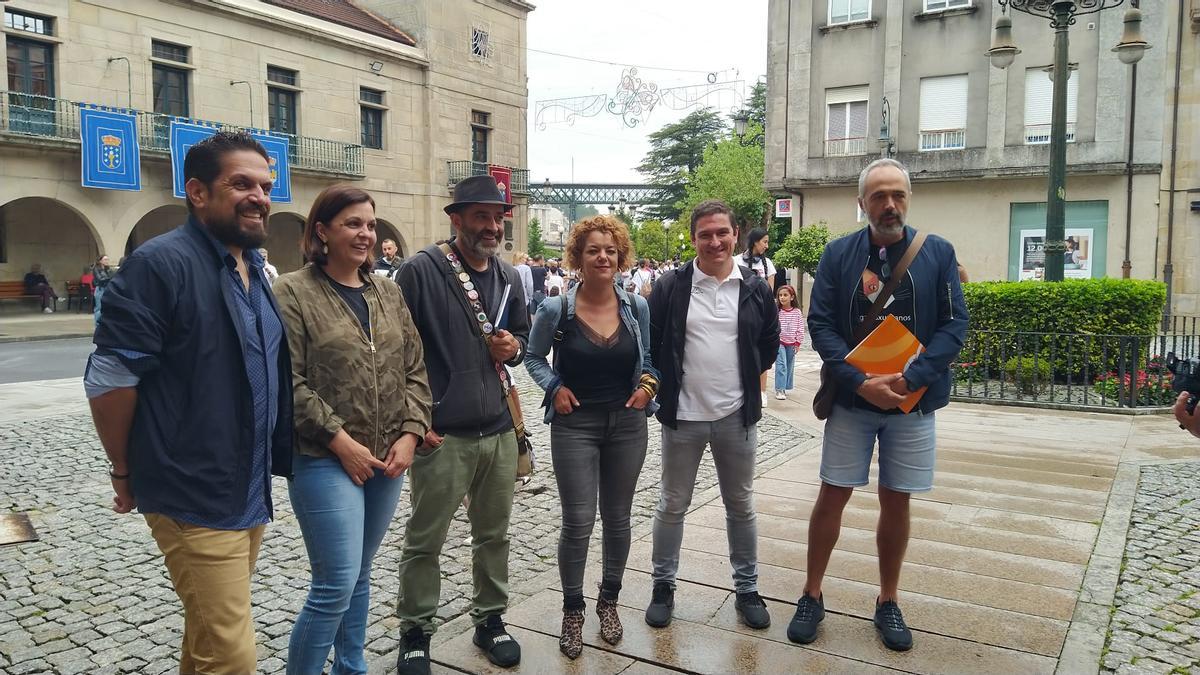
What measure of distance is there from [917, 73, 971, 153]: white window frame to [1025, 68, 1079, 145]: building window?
1498 millimetres

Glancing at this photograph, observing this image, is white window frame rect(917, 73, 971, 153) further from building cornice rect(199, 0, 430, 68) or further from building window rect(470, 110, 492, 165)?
building cornice rect(199, 0, 430, 68)

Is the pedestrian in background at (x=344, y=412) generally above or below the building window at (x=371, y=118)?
below

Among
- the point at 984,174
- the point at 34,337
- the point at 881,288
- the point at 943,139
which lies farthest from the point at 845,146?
the point at 881,288

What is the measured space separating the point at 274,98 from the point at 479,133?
→ 906 cm

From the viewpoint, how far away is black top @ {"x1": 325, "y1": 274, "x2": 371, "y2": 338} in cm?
305

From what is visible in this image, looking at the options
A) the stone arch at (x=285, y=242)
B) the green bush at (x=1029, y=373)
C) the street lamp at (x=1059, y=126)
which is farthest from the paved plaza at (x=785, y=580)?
the stone arch at (x=285, y=242)

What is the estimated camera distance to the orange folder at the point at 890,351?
353cm

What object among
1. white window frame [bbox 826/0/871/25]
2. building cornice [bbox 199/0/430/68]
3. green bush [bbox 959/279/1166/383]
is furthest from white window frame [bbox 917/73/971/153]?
building cornice [bbox 199/0/430/68]

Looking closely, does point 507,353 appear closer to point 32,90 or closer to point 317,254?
point 317,254

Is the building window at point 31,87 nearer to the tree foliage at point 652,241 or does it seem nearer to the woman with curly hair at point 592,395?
the woman with curly hair at point 592,395

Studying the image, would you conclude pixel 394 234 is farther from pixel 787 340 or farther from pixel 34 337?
pixel 787 340

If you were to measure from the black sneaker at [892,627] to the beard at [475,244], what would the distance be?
232 cm

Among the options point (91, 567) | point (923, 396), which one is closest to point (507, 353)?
point (923, 396)

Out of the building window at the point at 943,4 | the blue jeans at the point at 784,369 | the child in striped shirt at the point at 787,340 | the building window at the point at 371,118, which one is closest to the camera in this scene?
the child in striped shirt at the point at 787,340
